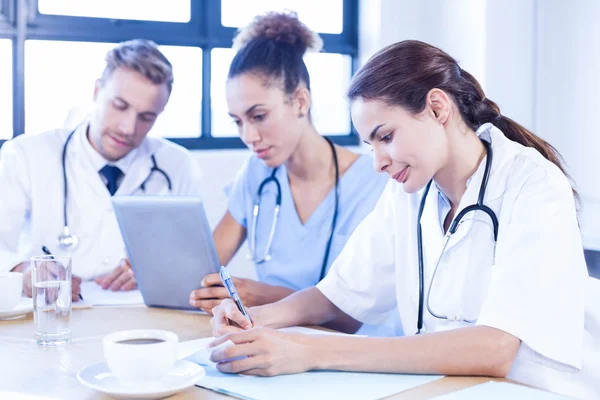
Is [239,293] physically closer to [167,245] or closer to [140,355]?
[167,245]

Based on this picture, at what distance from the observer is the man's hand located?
1862 mm

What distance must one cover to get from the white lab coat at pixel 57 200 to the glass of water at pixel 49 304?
87 centimetres

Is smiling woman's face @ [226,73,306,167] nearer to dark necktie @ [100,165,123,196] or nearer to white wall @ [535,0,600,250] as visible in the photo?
dark necktie @ [100,165,123,196]

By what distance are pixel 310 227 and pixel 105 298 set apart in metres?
0.56

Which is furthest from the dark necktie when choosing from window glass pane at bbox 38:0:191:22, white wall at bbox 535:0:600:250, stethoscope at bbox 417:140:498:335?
white wall at bbox 535:0:600:250

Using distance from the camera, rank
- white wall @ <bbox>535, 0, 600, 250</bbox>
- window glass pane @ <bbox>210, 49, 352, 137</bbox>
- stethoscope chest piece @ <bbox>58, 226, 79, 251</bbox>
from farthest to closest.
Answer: window glass pane @ <bbox>210, 49, 352, 137</bbox>
white wall @ <bbox>535, 0, 600, 250</bbox>
stethoscope chest piece @ <bbox>58, 226, 79, 251</bbox>

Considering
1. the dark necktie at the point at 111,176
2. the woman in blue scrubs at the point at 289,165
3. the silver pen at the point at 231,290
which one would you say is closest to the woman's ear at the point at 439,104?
the silver pen at the point at 231,290

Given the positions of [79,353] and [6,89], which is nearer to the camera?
[79,353]

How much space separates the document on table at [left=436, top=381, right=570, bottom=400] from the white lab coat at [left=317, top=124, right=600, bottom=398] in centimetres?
12

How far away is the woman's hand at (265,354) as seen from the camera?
1106mm

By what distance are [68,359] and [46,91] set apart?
195 cm

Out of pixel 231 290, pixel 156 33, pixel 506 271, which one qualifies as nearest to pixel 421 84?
pixel 506 271

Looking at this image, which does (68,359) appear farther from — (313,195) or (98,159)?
(98,159)

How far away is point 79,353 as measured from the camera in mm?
1266
